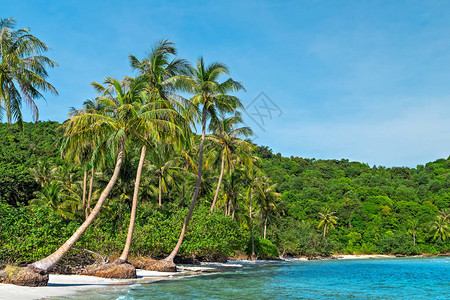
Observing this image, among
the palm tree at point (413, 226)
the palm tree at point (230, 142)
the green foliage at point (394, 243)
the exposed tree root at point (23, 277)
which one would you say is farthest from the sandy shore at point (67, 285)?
the palm tree at point (413, 226)

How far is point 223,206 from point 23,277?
39936 millimetres

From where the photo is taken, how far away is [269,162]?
8912 cm

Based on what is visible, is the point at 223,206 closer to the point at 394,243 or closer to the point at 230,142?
the point at 230,142

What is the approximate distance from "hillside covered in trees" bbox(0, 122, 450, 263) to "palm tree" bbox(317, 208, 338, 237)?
28 cm

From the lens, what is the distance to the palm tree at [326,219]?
229 ft

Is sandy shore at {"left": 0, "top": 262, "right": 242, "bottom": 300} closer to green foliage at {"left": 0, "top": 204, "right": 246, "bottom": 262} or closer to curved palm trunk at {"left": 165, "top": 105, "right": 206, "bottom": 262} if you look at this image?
green foliage at {"left": 0, "top": 204, "right": 246, "bottom": 262}

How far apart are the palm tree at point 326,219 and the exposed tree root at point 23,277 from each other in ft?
204

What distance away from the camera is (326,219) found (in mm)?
70875

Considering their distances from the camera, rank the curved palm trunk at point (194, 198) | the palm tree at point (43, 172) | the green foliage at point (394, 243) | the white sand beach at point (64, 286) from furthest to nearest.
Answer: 1. the green foliage at point (394, 243)
2. the palm tree at point (43, 172)
3. the curved palm trunk at point (194, 198)
4. the white sand beach at point (64, 286)

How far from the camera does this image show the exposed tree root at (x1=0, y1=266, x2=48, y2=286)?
12297mm

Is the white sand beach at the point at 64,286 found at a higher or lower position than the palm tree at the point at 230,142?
lower

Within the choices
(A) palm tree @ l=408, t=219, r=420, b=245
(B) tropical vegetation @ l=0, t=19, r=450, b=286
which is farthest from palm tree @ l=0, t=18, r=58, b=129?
(A) palm tree @ l=408, t=219, r=420, b=245

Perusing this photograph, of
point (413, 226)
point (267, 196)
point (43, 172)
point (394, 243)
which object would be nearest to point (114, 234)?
point (43, 172)

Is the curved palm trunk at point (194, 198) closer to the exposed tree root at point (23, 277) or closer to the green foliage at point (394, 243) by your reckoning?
the exposed tree root at point (23, 277)
